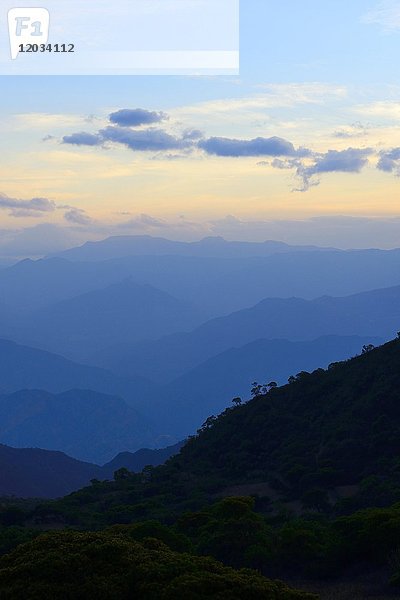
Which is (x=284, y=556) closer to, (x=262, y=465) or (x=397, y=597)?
(x=397, y=597)

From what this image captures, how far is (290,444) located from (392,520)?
103 feet

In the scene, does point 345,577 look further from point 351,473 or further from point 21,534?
point 351,473

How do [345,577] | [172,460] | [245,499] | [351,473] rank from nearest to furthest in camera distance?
[345,577] < [245,499] < [351,473] < [172,460]

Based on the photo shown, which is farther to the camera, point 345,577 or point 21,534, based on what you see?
point 21,534

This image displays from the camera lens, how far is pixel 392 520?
22.8m

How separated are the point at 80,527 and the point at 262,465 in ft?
61.7

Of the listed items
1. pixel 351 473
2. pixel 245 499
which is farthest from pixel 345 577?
pixel 351 473

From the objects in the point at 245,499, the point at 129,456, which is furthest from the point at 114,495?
the point at 129,456

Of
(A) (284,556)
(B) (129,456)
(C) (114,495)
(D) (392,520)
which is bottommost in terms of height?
(B) (129,456)

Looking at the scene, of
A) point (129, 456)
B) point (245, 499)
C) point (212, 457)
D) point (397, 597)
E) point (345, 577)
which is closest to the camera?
point (397, 597)

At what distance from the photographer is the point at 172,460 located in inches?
2470

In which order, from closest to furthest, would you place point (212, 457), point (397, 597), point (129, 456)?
1. point (397, 597)
2. point (212, 457)
3. point (129, 456)

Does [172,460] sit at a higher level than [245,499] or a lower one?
lower

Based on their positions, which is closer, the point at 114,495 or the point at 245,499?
the point at 245,499
